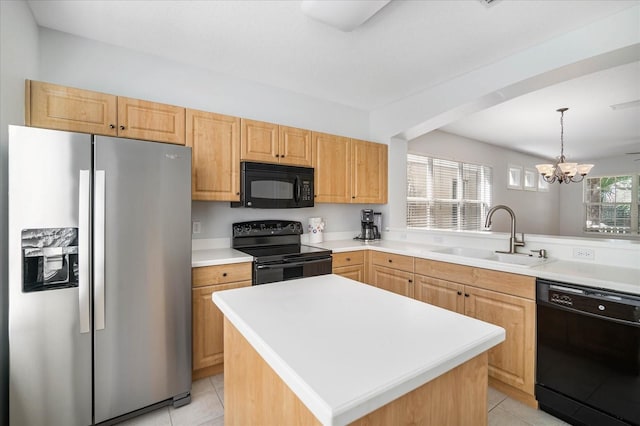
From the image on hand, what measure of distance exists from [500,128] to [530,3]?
3325 millimetres

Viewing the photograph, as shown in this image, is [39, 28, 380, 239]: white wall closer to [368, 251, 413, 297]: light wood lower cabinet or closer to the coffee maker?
the coffee maker

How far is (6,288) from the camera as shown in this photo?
1.57 m

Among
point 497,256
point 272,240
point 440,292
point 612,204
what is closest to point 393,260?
point 440,292

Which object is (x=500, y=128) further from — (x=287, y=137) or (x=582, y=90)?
(x=287, y=137)

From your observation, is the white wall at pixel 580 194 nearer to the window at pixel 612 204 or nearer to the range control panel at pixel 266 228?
the window at pixel 612 204

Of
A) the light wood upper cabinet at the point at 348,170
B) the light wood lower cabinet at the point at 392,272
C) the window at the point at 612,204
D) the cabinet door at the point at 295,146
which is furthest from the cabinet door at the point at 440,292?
the window at the point at 612,204

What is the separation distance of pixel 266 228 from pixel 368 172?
1.46m

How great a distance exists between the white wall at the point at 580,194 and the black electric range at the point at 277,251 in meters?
8.01

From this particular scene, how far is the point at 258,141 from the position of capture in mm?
2773

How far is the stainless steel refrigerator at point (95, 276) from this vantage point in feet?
4.97

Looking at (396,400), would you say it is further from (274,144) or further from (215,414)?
(274,144)

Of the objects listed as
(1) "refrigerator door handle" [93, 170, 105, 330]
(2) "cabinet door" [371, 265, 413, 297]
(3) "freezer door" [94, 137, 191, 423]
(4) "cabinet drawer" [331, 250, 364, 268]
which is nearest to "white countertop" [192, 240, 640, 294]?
(2) "cabinet door" [371, 265, 413, 297]

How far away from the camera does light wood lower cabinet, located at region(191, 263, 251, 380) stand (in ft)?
7.22

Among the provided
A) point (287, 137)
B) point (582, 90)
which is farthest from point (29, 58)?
point (582, 90)
